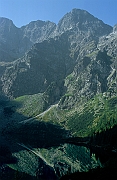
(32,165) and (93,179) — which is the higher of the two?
(93,179)

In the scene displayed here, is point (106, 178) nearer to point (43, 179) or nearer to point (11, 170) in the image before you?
point (43, 179)

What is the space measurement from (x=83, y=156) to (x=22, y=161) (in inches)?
2043

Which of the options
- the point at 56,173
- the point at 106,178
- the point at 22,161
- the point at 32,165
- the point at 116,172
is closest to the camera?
the point at 106,178

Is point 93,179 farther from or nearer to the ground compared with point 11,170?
farther from the ground

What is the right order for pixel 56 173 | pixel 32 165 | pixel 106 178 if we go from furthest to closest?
pixel 32 165 < pixel 56 173 < pixel 106 178

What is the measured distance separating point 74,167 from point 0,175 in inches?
2078

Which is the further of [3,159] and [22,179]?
[3,159]

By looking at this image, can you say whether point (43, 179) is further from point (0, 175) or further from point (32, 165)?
point (32, 165)

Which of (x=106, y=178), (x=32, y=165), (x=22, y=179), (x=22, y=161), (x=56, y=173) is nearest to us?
(x=106, y=178)

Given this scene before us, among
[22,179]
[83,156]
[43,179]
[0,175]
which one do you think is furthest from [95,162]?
[0,175]

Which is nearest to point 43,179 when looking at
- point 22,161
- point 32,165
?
point 32,165

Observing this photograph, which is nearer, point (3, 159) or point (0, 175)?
point (0, 175)

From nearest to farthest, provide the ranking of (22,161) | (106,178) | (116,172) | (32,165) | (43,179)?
(106,178), (116,172), (43,179), (32,165), (22,161)

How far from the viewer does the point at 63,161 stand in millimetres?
185500
